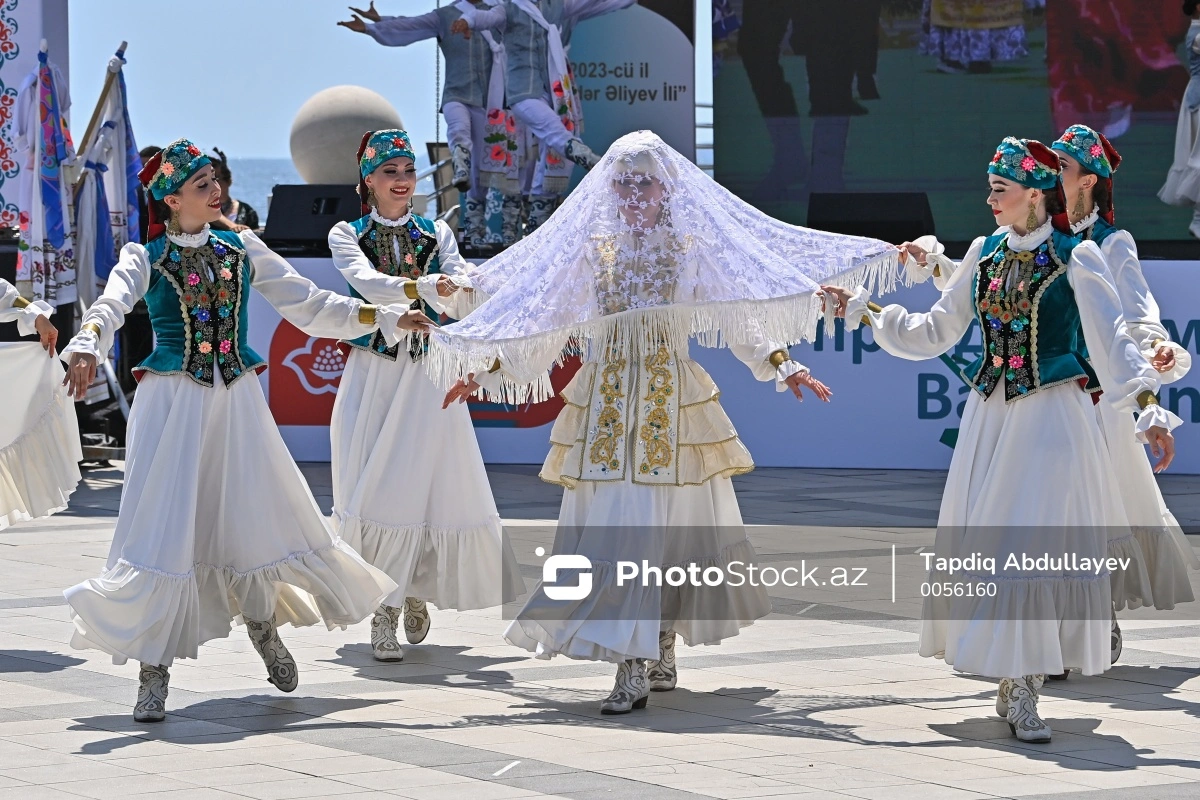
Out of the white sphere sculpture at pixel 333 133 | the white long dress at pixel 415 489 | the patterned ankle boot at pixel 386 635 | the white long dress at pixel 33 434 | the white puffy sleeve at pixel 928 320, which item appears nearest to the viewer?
the white puffy sleeve at pixel 928 320

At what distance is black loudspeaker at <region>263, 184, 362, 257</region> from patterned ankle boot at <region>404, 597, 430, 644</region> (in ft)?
22.9

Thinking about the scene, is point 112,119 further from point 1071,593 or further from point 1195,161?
point 1071,593

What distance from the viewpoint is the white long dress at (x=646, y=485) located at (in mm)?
6113

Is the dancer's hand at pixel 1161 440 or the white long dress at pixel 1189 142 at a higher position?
the white long dress at pixel 1189 142

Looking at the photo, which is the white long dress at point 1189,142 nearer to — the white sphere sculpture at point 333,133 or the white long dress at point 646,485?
the white sphere sculpture at point 333,133

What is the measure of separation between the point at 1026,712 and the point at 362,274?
3.04 meters

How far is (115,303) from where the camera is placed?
6.10 m

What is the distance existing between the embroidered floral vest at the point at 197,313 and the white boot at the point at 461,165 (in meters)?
8.63

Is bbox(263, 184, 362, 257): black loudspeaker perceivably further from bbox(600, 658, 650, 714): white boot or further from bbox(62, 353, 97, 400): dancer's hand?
bbox(600, 658, 650, 714): white boot

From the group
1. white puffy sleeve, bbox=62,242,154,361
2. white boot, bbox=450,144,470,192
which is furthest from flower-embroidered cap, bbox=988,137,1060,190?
white boot, bbox=450,144,470,192

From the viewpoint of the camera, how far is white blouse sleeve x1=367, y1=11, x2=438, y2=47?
14.7 metres

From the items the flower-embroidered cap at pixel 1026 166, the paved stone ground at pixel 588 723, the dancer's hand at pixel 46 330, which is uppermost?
the flower-embroidered cap at pixel 1026 166

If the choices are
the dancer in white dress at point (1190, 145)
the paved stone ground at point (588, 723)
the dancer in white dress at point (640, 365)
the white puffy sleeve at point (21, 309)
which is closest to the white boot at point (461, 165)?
the dancer in white dress at point (1190, 145)

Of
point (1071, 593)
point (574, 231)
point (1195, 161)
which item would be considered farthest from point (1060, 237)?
point (1195, 161)
